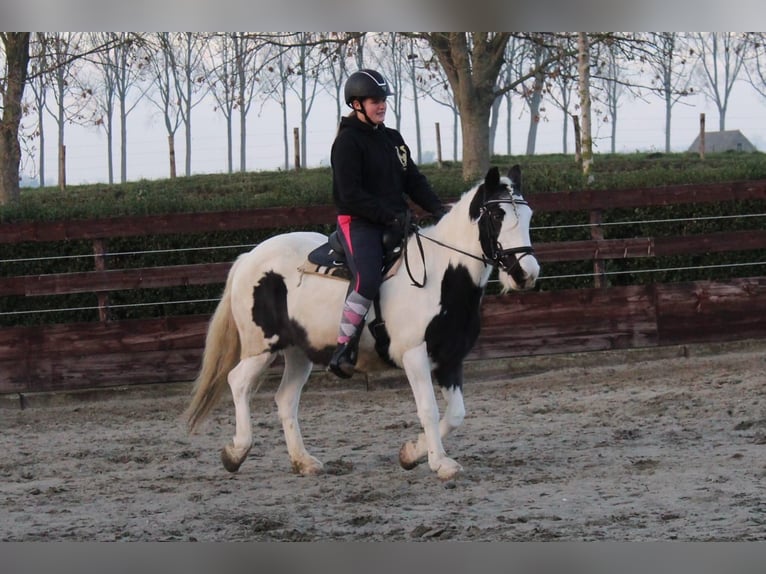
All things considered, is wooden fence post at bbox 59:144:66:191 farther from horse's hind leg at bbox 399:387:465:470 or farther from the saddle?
horse's hind leg at bbox 399:387:465:470

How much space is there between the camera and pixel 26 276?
32.4 feet

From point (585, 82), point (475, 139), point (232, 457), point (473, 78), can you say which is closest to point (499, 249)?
point (232, 457)

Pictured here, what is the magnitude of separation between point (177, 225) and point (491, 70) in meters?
7.87

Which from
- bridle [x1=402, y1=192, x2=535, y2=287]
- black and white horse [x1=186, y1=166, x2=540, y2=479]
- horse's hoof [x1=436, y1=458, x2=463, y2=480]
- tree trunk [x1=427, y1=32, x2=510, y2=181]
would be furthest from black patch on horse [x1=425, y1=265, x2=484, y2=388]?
tree trunk [x1=427, y1=32, x2=510, y2=181]

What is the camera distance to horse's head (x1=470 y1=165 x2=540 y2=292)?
216 inches

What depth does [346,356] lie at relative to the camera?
5.95 meters

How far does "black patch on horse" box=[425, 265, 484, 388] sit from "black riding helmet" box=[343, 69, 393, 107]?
3.45 ft

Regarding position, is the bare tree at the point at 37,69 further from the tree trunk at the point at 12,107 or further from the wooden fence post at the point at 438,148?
the wooden fence post at the point at 438,148

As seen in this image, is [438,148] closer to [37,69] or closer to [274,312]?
[37,69]

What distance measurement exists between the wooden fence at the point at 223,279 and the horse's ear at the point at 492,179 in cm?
417

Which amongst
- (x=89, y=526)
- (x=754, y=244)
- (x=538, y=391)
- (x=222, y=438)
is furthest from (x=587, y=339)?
(x=89, y=526)

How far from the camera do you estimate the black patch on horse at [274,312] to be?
638 cm

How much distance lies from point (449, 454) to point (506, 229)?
1.65 m

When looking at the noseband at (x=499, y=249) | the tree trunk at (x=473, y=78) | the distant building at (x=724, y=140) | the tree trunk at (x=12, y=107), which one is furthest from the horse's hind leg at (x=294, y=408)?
the distant building at (x=724, y=140)
